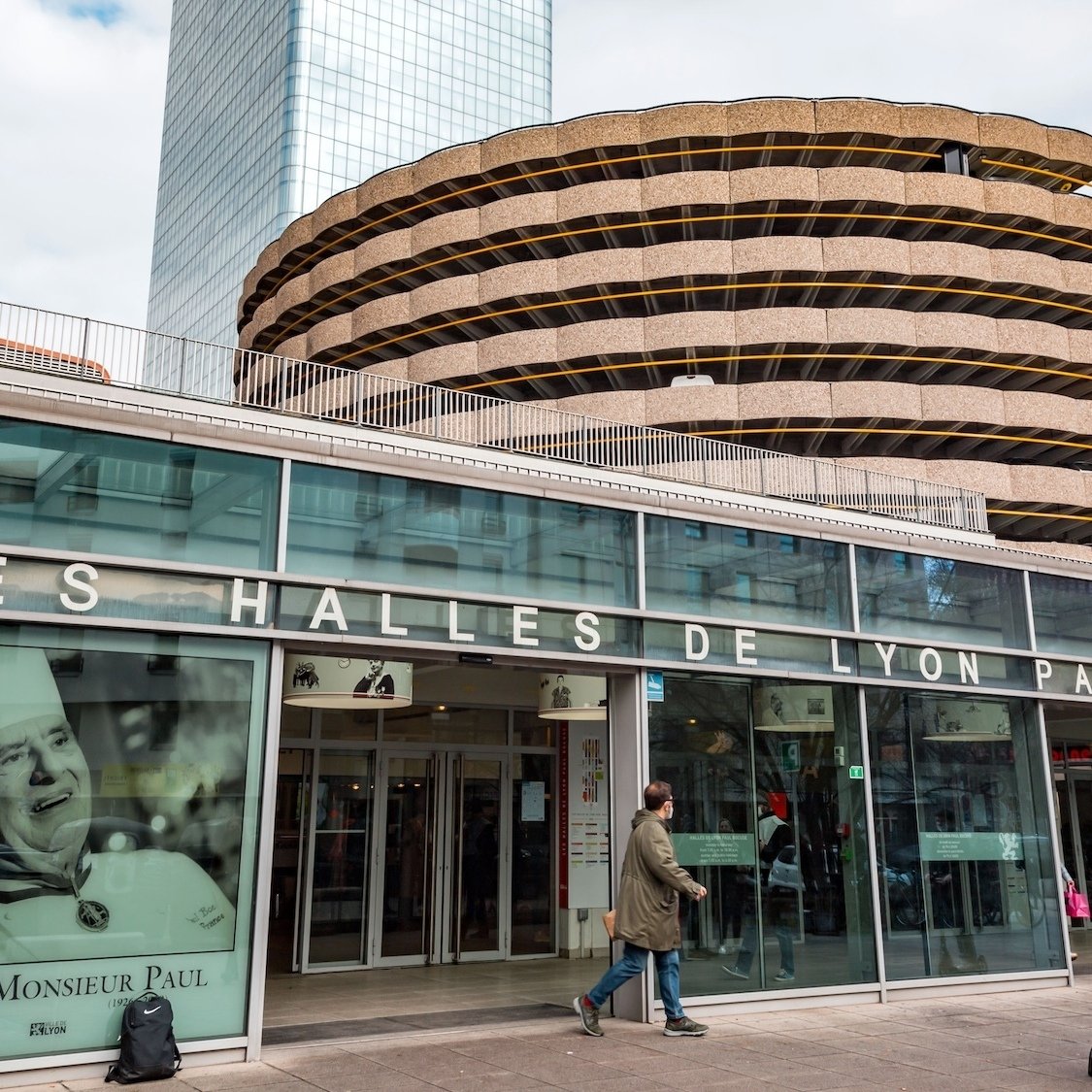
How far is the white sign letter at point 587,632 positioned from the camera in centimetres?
1029

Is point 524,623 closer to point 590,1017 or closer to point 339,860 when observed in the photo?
point 590,1017

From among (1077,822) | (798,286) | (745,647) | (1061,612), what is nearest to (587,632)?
(745,647)

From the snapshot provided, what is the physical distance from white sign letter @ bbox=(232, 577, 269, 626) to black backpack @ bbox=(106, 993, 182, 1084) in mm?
2681

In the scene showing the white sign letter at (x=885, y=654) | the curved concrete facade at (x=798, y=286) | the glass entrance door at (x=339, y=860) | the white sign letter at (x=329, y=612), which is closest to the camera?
the white sign letter at (x=329, y=612)

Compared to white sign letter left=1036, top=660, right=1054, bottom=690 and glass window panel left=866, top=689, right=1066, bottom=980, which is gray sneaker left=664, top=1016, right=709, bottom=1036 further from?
white sign letter left=1036, top=660, right=1054, bottom=690

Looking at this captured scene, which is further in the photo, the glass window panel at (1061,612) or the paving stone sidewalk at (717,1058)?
the glass window panel at (1061,612)

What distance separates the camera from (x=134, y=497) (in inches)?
331

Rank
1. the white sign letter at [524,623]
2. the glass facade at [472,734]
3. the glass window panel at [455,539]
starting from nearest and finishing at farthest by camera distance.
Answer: the glass facade at [472,734] < the glass window panel at [455,539] < the white sign letter at [524,623]

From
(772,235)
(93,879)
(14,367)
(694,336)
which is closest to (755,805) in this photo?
(93,879)

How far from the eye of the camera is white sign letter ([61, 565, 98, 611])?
804 centimetres

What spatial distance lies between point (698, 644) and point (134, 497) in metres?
5.23

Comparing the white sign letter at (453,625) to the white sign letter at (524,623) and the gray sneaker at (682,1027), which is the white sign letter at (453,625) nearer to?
the white sign letter at (524,623)

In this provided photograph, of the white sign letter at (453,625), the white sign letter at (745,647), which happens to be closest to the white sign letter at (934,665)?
the white sign letter at (745,647)

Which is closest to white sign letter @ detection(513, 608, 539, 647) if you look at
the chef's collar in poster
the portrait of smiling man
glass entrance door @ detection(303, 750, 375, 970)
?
the chef's collar in poster
